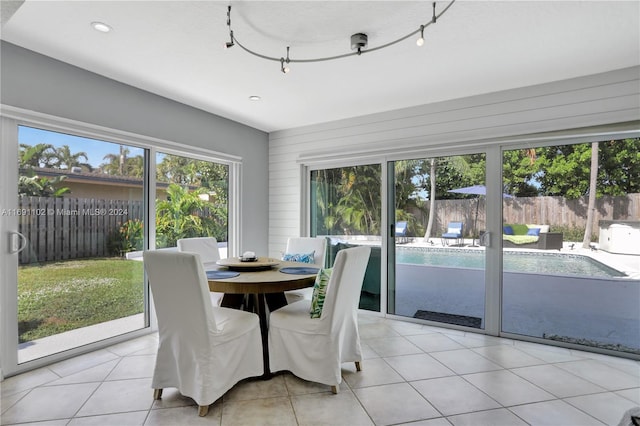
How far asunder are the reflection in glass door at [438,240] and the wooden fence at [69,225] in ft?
9.78

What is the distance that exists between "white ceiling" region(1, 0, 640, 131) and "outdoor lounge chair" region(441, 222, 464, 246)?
1.38 meters

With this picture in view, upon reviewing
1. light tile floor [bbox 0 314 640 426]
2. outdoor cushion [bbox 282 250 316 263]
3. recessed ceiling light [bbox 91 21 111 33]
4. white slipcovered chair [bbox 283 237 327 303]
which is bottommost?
light tile floor [bbox 0 314 640 426]

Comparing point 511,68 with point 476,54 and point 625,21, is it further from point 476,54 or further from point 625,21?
point 625,21

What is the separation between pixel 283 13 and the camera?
2176mm

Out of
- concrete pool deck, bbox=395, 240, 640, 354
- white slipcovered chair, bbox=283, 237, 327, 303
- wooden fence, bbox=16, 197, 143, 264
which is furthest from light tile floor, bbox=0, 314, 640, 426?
white slipcovered chair, bbox=283, 237, 327, 303

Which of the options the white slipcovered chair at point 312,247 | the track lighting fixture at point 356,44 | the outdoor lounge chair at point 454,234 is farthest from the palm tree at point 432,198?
the track lighting fixture at point 356,44

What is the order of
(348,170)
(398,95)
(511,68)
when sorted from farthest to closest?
(348,170), (398,95), (511,68)

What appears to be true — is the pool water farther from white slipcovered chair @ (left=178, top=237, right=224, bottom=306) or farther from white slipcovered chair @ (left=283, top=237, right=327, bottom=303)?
white slipcovered chair @ (left=178, top=237, right=224, bottom=306)

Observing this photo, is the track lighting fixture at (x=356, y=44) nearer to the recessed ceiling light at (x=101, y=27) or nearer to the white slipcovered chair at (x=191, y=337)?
the recessed ceiling light at (x=101, y=27)

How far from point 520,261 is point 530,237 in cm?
26

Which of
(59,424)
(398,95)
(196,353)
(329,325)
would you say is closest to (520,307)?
(329,325)

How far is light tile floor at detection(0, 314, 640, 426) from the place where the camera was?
82.0 inches

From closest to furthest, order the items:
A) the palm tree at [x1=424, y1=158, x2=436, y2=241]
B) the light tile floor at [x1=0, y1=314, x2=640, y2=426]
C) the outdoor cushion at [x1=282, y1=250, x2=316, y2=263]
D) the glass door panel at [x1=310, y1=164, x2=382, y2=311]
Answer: the light tile floor at [x1=0, y1=314, x2=640, y2=426]
the outdoor cushion at [x1=282, y1=250, x2=316, y2=263]
the palm tree at [x1=424, y1=158, x2=436, y2=241]
the glass door panel at [x1=310, y1=164, x2=382, y2=311]

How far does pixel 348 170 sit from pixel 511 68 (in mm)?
2159
